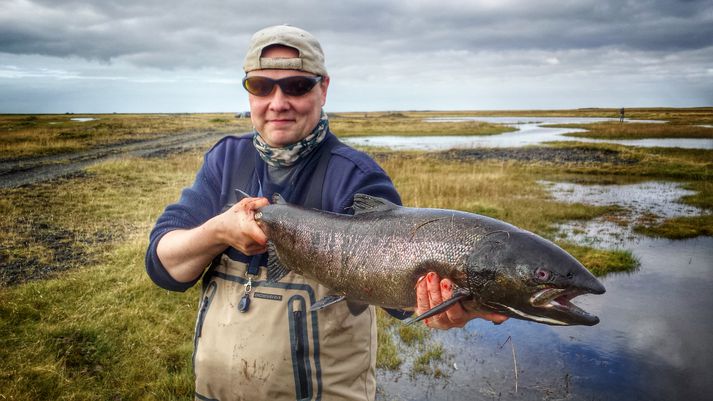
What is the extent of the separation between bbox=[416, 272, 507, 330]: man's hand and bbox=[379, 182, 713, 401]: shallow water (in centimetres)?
320

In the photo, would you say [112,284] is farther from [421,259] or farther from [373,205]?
[421,259]

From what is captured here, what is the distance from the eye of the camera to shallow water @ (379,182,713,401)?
565 cm

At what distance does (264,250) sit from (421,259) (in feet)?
3.54

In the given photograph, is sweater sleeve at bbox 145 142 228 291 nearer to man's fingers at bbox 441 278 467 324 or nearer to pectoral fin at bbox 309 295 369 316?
pectoral fin at bbox 309 295 369 316

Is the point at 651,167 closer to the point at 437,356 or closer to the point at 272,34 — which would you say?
the point at 437,356

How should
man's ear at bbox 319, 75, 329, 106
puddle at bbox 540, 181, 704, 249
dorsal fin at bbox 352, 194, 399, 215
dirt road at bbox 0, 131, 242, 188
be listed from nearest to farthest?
dorsal fin at bbox 352, 194, 399, 215 < man's ear at bbox 319, 75, 329, 106 < puddle at bbox 540, 181, 704, 249 < dirt road at bbox 0, 131, 242, 188

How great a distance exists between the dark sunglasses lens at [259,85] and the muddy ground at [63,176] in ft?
22.9

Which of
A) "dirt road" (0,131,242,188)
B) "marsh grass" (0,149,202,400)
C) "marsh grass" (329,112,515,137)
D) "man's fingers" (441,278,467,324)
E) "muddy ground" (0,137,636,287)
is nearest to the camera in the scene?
"man's fingers" (441,278,467,324)

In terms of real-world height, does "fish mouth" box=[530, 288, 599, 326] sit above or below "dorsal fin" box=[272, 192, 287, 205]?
below

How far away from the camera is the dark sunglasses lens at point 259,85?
3111 millimetres

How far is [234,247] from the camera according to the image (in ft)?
9.91

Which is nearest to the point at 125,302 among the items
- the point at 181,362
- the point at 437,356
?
the point at 181,362

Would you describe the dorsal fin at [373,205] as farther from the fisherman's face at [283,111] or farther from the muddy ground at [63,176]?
the muddy ground at [63,176]

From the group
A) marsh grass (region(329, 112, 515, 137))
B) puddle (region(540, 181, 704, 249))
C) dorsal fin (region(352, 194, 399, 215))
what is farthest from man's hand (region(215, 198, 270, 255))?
marsh grass (region(329, 112, 515, 137))
